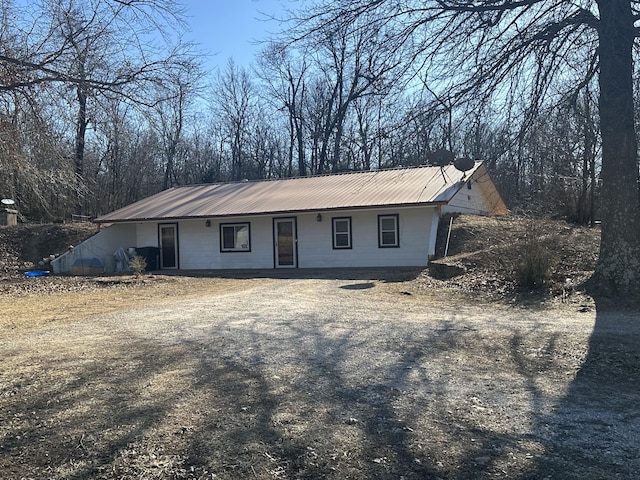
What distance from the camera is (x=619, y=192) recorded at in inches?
391

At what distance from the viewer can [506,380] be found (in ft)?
16.6

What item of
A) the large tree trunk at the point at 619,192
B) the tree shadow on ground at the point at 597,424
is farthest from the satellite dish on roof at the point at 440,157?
the tree shadow on ground at the point at 597,424

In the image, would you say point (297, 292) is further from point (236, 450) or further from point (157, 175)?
point (157, 175)

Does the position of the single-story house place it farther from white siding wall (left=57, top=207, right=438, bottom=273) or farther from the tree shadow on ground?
the tree shadow on ground

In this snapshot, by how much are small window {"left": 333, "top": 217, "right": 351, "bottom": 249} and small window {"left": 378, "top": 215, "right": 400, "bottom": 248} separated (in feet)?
4.08

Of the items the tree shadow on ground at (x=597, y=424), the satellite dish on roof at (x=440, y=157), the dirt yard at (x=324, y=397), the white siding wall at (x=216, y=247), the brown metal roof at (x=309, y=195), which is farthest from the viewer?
the white siding wall at (x=216, y=247)

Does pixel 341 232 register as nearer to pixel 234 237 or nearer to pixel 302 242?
pixel 302 242

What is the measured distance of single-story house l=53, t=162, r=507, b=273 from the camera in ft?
64.3

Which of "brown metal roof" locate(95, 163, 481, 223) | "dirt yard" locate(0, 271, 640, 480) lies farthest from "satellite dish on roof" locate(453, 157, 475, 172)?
"dirt yard" locate(0, 271, 640, 480)

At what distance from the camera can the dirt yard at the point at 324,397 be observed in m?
3.34

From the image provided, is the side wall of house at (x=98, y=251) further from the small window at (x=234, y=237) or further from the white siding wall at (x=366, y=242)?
the white siding wall at (x=366, y=242)

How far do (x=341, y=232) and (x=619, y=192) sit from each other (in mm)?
11816

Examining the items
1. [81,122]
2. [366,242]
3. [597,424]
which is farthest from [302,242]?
[597,424]

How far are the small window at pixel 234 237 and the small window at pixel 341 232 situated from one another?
3.91 meters
